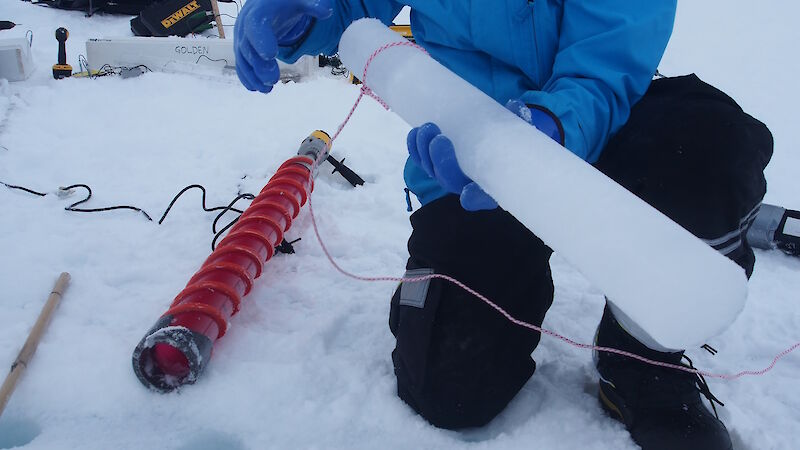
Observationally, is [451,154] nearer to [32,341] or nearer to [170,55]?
[32,341]

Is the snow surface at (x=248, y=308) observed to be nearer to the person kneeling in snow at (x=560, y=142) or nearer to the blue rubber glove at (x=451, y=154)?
the person kneeling in snow at (x=560, y=142)

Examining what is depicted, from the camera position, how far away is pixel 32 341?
4.29 feet

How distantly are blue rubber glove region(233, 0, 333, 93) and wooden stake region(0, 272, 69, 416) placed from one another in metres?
0.73

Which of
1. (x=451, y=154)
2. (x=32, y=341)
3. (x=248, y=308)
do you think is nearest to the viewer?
(x=451, y=154)

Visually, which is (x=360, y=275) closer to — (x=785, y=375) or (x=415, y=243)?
(x=415, y=243)

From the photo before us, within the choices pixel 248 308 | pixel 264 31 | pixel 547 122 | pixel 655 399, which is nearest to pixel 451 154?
pixel 547 122

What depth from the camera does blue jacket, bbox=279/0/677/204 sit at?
1.10 meters

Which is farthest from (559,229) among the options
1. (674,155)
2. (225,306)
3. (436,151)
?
(225,306)

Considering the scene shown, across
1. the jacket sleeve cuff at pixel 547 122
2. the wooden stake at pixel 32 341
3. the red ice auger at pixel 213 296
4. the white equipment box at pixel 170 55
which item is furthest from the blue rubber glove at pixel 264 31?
the white equipment box at pixel 170 55

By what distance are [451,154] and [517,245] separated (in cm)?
45

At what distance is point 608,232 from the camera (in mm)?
785

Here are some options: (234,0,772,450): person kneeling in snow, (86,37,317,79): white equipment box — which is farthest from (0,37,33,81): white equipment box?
(234,0,772,450): person kneeling in snow

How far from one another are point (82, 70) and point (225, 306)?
10.1 ft

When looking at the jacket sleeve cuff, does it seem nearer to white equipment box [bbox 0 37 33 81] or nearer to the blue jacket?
the blue jacket
